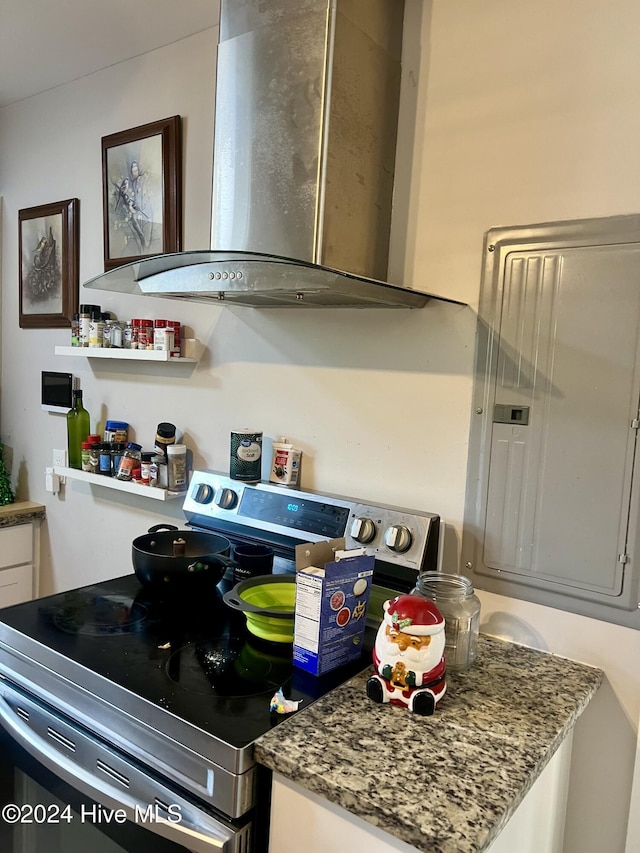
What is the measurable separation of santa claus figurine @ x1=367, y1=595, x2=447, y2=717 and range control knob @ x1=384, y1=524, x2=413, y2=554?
0.29 m

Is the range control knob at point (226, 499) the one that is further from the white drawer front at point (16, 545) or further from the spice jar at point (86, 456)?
the white drawer front at point (16, 545)

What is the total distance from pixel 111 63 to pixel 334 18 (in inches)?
42.4

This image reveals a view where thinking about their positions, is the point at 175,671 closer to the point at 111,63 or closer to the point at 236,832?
the point at 236,832

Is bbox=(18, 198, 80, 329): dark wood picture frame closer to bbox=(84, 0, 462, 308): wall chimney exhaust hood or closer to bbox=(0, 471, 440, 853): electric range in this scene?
bbox=(84, 0, 462, 308): wall chimney exhaust hood

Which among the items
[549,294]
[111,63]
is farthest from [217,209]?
[111,63]

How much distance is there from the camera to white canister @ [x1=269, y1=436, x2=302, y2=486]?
159 cm

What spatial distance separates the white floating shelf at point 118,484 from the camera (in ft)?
5.93

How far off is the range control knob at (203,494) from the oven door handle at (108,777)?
62cm

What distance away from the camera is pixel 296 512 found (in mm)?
1529

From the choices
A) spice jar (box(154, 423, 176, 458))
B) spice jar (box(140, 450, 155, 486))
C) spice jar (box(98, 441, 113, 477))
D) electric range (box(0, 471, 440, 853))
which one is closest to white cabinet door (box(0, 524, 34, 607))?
spice jar (box(98, 441, 113, 477))

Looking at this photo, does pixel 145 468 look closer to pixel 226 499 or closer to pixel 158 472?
pixel 158 472

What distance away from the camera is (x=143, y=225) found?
1914mm

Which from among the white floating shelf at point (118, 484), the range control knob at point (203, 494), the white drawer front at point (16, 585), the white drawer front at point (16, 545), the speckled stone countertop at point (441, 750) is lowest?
the white drawer front at point (16, 585)

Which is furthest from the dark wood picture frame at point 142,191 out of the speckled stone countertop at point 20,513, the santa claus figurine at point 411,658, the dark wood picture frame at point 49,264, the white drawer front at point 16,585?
the santa claus figurine at point 411,658
